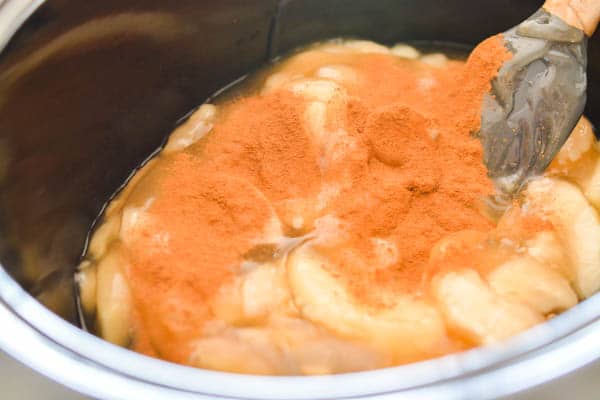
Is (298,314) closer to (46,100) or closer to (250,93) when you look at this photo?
(46,100)

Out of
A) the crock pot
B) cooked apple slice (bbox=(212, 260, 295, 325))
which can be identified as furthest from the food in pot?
the crock pot

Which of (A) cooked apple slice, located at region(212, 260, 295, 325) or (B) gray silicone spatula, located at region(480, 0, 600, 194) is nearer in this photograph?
(A) cooked apple slice, located at region(212, 260, 295, 325)

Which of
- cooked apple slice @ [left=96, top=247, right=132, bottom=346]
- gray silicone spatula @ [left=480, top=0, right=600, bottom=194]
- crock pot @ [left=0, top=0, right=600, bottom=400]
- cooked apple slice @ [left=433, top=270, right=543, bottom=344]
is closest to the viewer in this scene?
crock pot @ [left=0, top=0, right=600, bottom=400]

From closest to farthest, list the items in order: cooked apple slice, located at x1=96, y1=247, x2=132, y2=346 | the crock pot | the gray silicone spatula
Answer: the crock pot, cooked apple slice, located at x1=96, y1=247, x2=132, y2=346, the gray silicone spatula

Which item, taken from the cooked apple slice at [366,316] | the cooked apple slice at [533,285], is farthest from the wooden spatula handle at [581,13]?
the cooked apple slice at [366,316]

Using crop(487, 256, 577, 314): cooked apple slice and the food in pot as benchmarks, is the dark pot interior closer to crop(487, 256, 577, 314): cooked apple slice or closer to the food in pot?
the food in pot

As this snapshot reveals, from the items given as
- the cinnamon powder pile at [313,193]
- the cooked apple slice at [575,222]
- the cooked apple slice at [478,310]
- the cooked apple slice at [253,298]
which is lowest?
the cooked apple slice at [575,222]

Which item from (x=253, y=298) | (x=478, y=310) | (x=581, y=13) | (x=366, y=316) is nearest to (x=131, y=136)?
(x=253, y=298)

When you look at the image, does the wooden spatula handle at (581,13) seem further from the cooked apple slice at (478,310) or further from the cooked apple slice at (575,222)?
the cooked apple slice at (478,310)
